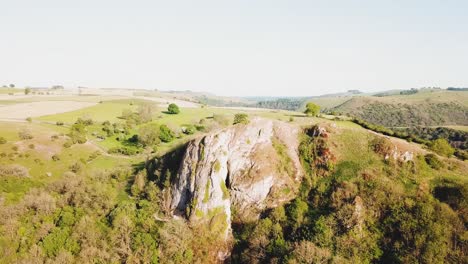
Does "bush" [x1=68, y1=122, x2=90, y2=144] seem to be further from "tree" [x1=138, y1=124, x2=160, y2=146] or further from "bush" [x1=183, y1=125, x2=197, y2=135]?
"bush" [x1=183, y1=125, x2=197, y2=135]

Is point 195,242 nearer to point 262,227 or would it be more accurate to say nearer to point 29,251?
point 262,227

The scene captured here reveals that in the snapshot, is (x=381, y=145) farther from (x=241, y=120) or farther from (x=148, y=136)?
(x=148, y=136)

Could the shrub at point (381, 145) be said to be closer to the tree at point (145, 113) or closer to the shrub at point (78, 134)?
the shrub at point (78, 134)

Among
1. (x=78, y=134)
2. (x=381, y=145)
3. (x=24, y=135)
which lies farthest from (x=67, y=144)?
(x=381, y=145)

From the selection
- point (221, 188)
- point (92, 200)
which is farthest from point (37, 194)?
point (221, 188)

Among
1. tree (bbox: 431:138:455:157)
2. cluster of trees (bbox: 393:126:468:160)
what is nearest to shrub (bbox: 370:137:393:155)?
tree (bbox: 431:138:455:157)

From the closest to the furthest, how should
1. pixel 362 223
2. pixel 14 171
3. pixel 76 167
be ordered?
pixel 362 223
pixel 14 171
pixel 76 167
